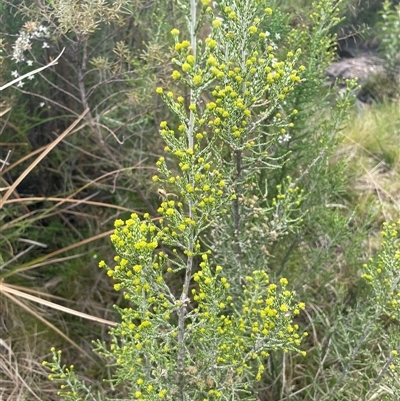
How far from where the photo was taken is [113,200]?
294 centimetres

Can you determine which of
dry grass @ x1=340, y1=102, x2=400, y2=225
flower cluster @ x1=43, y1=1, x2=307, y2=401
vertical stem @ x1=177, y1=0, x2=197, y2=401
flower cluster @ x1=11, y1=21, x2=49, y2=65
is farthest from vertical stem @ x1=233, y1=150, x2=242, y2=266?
dry grass @ x1=340, y1=102, x2=400, y2=225

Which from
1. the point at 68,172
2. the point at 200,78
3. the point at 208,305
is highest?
the point at 200,78

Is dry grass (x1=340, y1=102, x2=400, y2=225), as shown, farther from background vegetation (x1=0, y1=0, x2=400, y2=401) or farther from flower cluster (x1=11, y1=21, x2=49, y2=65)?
flower cluster (x1=11, y1=21, x2=49, y2=65)

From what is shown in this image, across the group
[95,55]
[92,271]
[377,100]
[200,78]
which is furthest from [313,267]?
[377,100]

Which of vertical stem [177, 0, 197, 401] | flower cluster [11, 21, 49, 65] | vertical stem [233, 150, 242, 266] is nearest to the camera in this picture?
vertical stem [177, 0, 197, 401]

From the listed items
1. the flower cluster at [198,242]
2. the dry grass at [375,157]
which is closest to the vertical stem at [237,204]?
the flower cluster at [198,242]

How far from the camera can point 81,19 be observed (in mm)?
1980

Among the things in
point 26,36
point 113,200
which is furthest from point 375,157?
point 26,36

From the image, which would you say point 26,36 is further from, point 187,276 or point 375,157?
point 375,157

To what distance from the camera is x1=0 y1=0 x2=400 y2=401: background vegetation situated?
207 centimetres

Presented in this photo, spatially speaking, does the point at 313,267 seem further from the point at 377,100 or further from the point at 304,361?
the point at 377,100

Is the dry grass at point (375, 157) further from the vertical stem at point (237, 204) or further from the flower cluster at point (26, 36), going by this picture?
the flower cluster at point (26, 36)

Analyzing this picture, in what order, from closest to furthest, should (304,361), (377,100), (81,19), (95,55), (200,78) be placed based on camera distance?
(200,78) → (81,19) → (304,361) → (95,55) → (377,100)

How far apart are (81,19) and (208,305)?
127 centimetres
